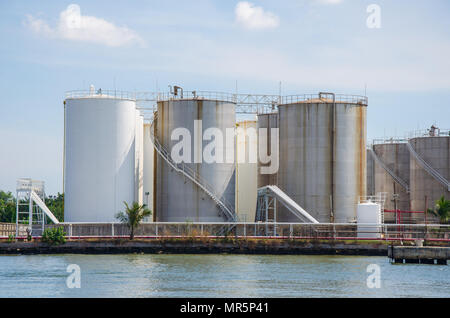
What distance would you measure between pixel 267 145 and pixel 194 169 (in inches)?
403

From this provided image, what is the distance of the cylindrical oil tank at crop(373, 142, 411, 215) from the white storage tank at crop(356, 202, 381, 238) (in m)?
26.8

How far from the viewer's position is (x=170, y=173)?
7075 cm

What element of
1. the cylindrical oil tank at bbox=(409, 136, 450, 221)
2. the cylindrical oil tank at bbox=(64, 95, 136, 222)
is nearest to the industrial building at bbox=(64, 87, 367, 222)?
the cylindrical oil tank at bbox=(64, 95, 136, 222)

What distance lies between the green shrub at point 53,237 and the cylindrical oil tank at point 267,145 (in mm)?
22459

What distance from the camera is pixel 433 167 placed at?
3265 inches

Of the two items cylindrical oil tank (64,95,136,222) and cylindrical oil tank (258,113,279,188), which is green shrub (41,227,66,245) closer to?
cylindrical oil tank (64,95,136,222)

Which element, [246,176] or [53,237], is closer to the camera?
[53,237]

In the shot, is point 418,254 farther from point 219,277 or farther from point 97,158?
point 97,158

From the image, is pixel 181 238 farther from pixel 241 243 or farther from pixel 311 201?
pixel 311 201

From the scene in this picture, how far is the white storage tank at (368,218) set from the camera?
212 feet

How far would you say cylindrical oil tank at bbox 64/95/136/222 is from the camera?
67.4 meters

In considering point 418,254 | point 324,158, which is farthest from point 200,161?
point 418,254

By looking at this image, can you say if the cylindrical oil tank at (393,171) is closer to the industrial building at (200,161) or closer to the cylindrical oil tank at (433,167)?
the cylindrical oil tank at (433,167)

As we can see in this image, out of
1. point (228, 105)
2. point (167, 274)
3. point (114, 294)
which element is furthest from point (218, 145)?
point (114, 294)
